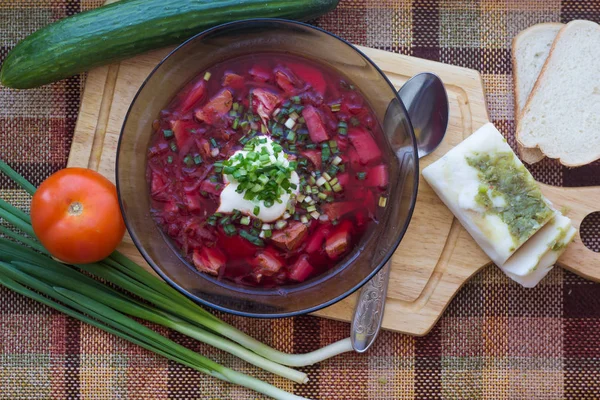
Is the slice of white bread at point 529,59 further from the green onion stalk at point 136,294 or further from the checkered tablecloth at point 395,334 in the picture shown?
the green onion stalk at point 136,294

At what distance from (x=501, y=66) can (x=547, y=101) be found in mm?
311

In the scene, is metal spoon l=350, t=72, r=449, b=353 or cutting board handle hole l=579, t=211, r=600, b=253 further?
cutting board handle hole l=579, t=211, r=600, b=253

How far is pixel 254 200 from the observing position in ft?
9.98

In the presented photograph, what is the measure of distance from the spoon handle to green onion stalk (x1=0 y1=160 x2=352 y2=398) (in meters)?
0.10

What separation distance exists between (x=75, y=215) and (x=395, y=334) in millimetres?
1769

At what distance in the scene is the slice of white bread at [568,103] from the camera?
348cm

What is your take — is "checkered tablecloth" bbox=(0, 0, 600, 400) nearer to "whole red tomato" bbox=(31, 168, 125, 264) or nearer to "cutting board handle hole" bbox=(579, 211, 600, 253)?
"cutting board handle hole" bbox=(579, 211, 600, 253)

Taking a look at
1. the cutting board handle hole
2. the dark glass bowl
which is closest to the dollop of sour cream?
the dark glass bowl

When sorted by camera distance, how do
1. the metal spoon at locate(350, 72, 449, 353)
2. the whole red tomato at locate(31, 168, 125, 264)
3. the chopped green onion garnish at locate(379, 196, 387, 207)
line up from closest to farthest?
the whole red tomato at locate(31, 168, 125, 264)
the chopped green onion garnish at locate(379, 196, 387, 207)
the metal spoon at locate(350, 72, 449, 353)

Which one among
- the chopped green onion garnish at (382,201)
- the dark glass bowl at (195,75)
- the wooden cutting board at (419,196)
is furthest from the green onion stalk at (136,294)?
the chopped green onion garnish at (382,201)

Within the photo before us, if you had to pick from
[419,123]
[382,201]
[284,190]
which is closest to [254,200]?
[284,190]

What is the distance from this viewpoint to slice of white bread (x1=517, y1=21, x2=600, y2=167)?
3.48 metres

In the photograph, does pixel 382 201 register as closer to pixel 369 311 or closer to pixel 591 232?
pixel 369 311

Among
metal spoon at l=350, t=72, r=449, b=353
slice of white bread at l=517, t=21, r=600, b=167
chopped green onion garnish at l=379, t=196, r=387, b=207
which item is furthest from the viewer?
slice of white bread at l=517, t=21, r=600, b=167
